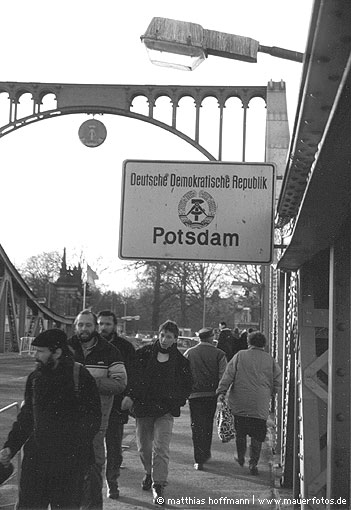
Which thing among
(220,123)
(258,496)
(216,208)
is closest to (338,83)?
(216,208)

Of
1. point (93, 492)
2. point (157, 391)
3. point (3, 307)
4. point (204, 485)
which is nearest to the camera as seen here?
point (93, 492)

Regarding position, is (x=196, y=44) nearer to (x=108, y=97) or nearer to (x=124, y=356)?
(x=124, y=356)

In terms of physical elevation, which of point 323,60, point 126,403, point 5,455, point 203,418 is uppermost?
point 323,60

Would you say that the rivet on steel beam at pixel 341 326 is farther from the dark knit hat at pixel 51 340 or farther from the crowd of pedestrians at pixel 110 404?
the dark knit hat at pixel 51 340

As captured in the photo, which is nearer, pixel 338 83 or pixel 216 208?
pixel 338 83

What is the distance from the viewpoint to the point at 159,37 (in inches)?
274

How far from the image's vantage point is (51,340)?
552cm

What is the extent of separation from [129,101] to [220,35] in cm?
1310

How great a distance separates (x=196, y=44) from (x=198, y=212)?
3.93 ft

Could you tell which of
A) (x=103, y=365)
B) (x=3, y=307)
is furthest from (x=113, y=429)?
(x=3, y=307)

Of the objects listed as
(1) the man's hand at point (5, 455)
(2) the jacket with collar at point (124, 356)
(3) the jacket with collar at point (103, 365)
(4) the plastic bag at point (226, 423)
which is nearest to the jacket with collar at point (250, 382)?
(4) the plastic bag at point (226, 423)

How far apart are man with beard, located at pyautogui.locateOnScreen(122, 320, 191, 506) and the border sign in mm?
2375

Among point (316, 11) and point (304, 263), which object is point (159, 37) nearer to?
point (304, 263)

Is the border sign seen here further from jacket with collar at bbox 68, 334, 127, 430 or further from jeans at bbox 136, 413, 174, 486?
jeans at bbox 136, 413, 174, 486
